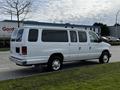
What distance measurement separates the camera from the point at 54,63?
42.1 ft

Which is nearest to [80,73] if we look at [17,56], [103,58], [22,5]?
[17,56]

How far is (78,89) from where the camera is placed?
8055 millimetres

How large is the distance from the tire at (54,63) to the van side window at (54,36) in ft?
2.74

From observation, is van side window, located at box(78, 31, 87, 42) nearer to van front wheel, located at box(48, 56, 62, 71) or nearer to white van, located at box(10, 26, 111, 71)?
white van, located at box(10, 26, 111, 71)

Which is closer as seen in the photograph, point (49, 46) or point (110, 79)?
point (110, 79)

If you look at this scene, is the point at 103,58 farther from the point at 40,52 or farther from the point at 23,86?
the point at 23,86

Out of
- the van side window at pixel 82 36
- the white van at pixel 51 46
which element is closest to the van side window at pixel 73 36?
the white van at pixel 51 46

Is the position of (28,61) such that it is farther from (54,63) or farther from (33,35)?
(54,63)

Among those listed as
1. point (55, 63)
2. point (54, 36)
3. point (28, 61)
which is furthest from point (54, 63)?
point (28, 61)

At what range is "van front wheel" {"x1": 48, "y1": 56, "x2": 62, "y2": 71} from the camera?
498 inches

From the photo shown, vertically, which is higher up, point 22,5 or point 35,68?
point 22,5

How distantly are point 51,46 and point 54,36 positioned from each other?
54 cm

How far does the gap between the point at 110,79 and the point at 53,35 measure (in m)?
4.15

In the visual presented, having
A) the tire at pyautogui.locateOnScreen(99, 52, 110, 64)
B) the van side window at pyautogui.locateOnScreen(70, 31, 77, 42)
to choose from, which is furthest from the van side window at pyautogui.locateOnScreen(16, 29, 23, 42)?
the tire at pyautogui.locateOnScreen(99, 52, 110, 64)
